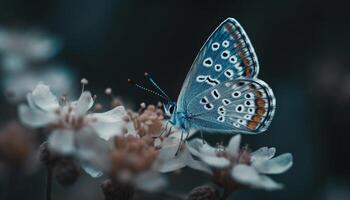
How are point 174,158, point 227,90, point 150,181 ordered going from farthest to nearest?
point 227,90
point 174,158
point 150,181

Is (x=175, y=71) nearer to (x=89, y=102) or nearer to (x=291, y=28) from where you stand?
(x=291, y=28)

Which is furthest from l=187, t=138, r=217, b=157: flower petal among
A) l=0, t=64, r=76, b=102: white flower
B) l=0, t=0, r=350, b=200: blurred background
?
l=0, t=0, r=350, b=200: blurred background

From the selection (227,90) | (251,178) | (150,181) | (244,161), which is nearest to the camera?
(150,181)

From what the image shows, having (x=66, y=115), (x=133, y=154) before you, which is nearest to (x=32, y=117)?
(x=66, y=115)

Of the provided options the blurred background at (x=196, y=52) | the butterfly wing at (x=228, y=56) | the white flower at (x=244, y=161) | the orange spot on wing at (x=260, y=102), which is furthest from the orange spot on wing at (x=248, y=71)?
the blurred background at (x=196, y=52)

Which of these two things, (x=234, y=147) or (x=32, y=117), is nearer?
(x=32, y=117)

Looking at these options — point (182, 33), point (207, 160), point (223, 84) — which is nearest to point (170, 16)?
point (182, 33)

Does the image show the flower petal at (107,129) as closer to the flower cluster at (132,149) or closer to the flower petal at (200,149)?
the flower cluster at (132,149)

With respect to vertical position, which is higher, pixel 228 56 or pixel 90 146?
pixel 228 56

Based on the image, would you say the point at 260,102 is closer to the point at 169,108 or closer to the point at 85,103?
the point at 169,108

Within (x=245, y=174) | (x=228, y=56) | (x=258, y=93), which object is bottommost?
(x=245, y=174)
